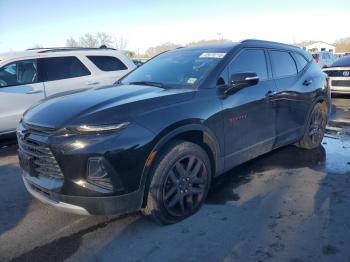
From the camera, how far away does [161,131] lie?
10.5ft

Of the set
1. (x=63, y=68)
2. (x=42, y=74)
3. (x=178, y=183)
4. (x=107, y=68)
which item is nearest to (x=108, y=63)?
(x=107, y=68)

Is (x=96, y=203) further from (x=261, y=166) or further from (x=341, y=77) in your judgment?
(x=341, y=77)

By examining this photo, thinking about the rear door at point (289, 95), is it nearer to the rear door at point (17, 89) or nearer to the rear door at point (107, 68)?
the rear door at point (107, 68)

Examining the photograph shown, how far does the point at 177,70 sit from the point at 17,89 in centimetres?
368

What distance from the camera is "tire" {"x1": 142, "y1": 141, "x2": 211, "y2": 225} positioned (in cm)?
327

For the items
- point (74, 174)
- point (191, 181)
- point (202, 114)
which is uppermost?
point (202, 114)

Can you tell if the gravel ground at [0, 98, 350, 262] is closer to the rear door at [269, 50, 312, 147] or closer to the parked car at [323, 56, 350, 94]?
the rear door at [269, 50, 312, 147]

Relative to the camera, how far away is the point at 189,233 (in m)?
3.33

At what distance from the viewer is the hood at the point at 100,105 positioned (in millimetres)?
3021

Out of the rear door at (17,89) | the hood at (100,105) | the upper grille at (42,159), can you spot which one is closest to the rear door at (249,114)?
the hood at (100,105)

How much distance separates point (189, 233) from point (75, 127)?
1.42 m

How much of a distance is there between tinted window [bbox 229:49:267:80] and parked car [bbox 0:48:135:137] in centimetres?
284

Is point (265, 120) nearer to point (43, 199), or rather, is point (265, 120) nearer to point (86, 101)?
point (86, 101)

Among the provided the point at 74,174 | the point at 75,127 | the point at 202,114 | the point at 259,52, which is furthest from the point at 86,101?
the point at 259,52
